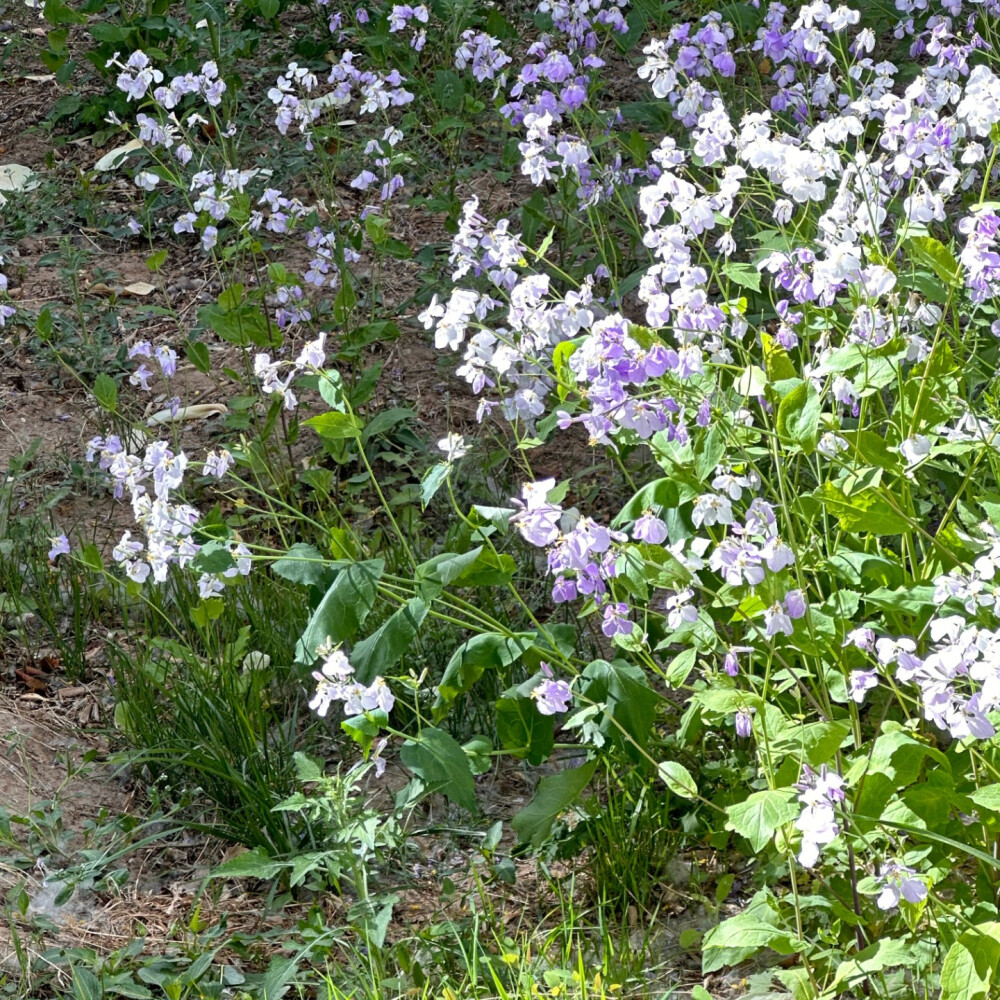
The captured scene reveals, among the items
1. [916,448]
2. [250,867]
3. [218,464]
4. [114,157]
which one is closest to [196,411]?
[114,157]

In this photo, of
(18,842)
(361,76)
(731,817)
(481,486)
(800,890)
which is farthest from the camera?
(361,76)

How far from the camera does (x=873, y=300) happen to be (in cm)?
198

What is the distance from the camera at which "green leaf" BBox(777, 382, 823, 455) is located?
177cm

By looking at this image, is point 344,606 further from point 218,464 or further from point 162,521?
point 218,464

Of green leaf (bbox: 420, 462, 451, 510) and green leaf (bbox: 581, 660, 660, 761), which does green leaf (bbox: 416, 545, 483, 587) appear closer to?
green leaf (bbox: 420, 462, 451, 510)

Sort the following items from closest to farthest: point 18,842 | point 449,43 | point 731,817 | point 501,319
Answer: point 731,817
point 18,842
point 501,319
point 449,43

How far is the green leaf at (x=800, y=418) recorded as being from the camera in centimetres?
177

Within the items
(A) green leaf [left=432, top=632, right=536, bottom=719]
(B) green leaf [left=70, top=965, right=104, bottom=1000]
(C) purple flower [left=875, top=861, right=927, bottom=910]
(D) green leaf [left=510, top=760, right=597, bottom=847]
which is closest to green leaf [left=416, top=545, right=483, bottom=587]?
(A) green leaf [left=432, top=632, right=536, bottom=719]

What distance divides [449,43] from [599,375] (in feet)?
10.4

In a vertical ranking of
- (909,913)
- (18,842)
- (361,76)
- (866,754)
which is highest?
(361,76)

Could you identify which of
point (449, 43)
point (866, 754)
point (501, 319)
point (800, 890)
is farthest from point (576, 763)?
point (449, 43)

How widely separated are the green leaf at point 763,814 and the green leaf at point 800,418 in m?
0.47

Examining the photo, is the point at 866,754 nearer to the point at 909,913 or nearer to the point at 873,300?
the point at 909,913

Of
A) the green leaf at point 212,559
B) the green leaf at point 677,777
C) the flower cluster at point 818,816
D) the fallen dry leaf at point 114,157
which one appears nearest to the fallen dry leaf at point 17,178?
the fallen dry leaf at point 114,157
